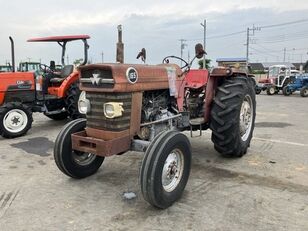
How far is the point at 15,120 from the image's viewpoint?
7.73 meters

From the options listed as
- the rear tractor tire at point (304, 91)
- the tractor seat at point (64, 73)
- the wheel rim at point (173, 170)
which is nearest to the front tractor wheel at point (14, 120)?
the tractor seat at point (64, 73)

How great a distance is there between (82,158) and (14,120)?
11.9 feet

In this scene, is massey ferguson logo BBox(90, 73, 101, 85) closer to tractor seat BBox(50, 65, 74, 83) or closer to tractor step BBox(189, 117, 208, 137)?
tractor step BBox(189, 117, 208, 137)

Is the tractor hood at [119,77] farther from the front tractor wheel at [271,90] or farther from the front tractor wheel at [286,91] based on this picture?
the front tractor wheel at [271,90]

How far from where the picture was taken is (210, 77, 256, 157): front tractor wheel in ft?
16.7

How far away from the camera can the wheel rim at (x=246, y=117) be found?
18.7 feet

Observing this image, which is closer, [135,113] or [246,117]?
[135,113]

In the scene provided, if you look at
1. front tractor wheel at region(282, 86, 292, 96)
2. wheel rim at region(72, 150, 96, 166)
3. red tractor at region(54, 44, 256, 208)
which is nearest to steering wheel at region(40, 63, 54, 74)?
red tractor at region(54, 44, 256, 208)

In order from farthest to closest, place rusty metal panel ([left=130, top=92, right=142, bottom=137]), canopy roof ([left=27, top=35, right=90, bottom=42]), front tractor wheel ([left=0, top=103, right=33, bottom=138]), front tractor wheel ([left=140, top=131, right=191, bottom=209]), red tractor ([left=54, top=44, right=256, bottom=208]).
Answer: canopy roof ([left=27, top=35, right=90, bottom=42]) < front tractor wheel ([left=0, top=103, right=33, bottom=138]) < rusty metal panel ([left=130, top=92, right=142, bottom=137]) < red tractor ([left=54, top=44, right=256, bottom=208]) < front tractor wheel ([left=140, top=131, right=191, bottom=209])

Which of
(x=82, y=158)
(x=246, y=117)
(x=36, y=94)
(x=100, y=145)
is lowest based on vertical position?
(x=82, y=158)

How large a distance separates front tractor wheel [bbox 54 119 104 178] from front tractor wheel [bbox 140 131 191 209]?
1.30 m

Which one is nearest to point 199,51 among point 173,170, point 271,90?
point 173,170

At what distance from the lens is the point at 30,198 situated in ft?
13.5

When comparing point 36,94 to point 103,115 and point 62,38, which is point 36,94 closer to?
point 62,38
